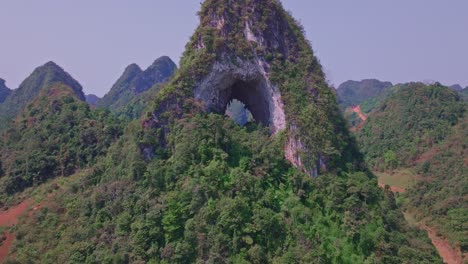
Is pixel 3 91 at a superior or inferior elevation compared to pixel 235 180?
superior

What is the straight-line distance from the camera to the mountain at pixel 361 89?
140 metres

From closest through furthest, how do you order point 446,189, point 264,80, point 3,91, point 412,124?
point 264,80 < point 446,189 < point 412,124 < point 3,91

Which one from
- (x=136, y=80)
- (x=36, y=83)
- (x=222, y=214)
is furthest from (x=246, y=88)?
(x=136, y=80)

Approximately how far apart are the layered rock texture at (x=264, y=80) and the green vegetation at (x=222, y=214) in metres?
1.30

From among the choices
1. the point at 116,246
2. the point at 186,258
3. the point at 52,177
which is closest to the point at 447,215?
the point at 186,258

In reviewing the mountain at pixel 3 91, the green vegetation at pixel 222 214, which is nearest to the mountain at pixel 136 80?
the mountain at pixel 3 91

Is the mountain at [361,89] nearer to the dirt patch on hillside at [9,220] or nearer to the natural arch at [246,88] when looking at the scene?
the natural arch at [246,88]

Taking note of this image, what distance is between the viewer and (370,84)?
148875 mm

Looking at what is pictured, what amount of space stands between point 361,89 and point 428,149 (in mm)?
98835

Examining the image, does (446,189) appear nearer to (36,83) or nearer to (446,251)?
(446,251)

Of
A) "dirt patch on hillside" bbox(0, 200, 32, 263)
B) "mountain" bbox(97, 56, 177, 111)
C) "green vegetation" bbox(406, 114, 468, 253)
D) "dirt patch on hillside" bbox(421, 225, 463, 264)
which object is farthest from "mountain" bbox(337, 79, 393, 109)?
"dirt patch on hillside" bbox(0, 200, 32, 263)

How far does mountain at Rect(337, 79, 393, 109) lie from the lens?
139625 millimetres

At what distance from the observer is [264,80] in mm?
29875

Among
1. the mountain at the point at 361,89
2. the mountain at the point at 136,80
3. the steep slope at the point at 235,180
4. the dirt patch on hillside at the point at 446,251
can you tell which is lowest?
the dirt patch on hillside at the point at 446,251
